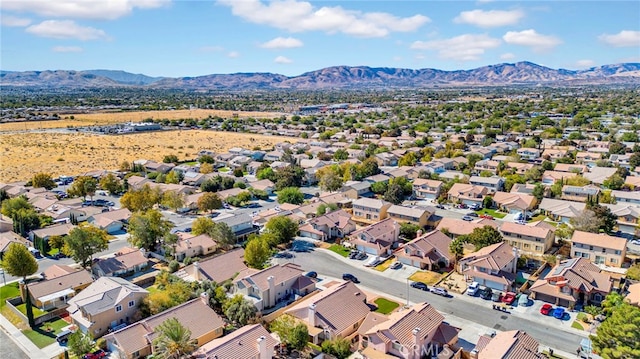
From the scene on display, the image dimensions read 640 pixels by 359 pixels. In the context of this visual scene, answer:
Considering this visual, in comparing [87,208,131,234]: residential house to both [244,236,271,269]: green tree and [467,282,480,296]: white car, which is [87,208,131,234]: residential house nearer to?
[244,236,271,269]: green tree

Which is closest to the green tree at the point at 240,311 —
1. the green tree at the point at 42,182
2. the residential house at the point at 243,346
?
the residential house at the point at 243,346

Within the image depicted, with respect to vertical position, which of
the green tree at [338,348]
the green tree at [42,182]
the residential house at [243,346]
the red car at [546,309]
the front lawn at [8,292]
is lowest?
the red car at [546,309]

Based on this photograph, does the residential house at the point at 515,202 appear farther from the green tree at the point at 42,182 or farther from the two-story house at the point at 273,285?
the green tree at the point at 42,182

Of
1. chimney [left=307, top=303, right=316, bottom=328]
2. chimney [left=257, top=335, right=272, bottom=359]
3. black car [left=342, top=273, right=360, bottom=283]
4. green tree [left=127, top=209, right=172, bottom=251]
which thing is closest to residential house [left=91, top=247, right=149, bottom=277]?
green tree [left=127, top=209, right=172, bottom=251]

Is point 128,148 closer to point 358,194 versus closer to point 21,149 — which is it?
point 21,149

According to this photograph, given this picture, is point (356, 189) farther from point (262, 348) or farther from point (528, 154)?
point (528, 154)

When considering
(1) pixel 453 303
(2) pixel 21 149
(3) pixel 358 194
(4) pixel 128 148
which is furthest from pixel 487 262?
(2) pixel 21 149
